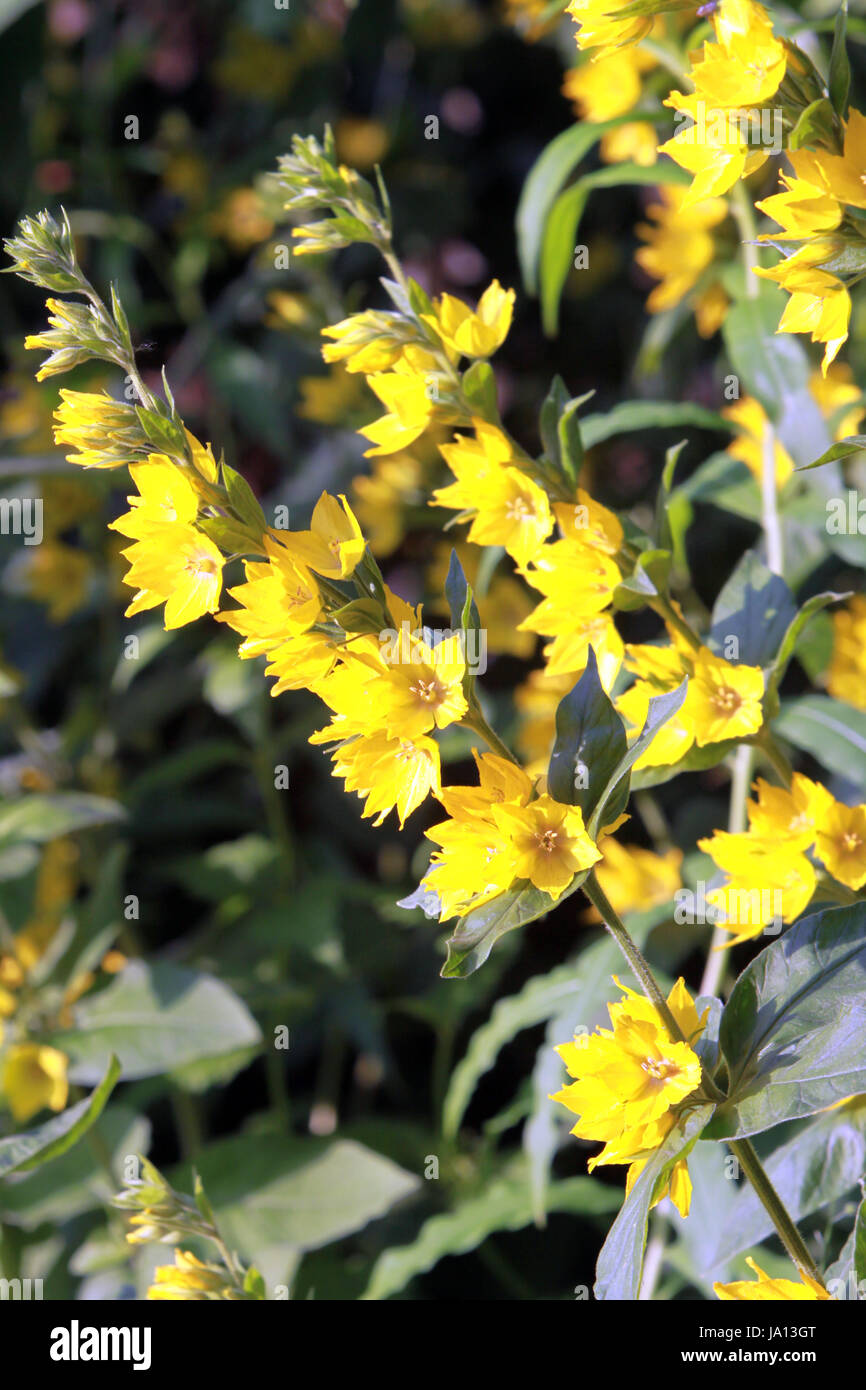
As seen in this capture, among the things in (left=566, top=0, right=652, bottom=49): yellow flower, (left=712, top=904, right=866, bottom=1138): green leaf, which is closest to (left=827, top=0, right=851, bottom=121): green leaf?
(left=566, top=0, right=652, bottom=49): yellow flower

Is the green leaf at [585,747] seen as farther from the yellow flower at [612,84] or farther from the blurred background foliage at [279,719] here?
the yellow flower at [612,84]

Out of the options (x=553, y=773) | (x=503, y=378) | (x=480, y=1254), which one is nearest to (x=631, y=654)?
A: (x=553, y=773)

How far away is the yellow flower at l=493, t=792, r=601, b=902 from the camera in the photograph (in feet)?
1.98

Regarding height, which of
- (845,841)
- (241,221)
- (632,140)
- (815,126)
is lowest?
(845,841)

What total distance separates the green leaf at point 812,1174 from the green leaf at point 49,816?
0.76 m

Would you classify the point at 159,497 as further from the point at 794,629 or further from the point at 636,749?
the point at 794,629

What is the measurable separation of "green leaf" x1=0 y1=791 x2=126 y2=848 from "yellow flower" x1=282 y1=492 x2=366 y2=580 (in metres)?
0.73

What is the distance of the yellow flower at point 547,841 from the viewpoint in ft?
1.98

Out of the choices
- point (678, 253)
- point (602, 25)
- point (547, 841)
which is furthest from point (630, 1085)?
point (678, 253)

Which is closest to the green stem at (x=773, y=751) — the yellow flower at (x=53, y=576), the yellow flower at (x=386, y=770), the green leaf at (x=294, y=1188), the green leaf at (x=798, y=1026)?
the green leaf at (x=798, y=1026)

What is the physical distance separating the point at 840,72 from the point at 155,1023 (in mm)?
1079

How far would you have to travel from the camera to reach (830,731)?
105 cm

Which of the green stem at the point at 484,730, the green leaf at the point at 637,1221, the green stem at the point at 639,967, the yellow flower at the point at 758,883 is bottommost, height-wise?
the green leaf at the point at 637,1221

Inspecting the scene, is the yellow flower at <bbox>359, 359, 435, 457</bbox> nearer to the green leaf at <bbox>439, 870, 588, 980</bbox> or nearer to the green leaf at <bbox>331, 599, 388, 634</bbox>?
the green leaf at <bbox>331, 599, 388, 634</bbox>
